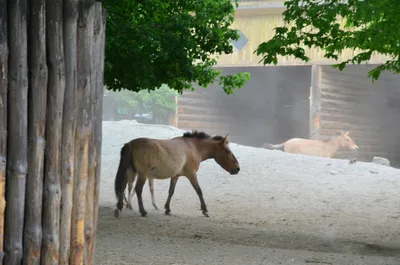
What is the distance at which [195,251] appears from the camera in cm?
811

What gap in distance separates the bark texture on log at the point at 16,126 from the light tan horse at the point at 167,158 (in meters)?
6.23

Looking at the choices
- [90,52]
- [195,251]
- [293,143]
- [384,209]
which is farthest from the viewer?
[293,143]

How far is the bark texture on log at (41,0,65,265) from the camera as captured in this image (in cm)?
515

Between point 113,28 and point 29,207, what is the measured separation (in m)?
4.97

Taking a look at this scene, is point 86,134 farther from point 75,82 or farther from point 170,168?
point 170,168

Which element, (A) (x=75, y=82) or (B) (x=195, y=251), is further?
(B) (x=195, y=251)

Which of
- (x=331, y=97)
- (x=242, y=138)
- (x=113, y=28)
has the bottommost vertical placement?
(x=242, y=138)

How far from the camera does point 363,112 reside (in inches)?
994

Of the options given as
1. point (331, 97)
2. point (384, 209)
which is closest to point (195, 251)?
point (384, 209)

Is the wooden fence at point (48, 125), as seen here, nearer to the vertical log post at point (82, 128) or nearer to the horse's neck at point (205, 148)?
the vertical log post at point (82, 128)

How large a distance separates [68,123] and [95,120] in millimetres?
234

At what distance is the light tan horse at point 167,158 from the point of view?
37.8 ft

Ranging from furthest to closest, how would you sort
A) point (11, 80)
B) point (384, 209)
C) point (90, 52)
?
point (384, 209) < point (90, 52) < point (11, 80)

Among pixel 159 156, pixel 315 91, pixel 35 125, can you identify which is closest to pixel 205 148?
pixel 159 156
